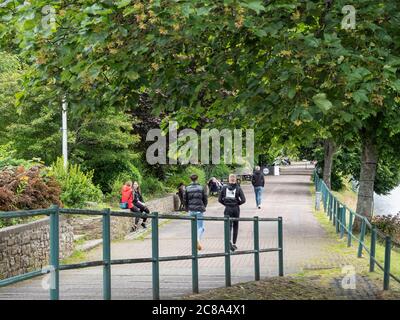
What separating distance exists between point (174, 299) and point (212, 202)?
2834cm

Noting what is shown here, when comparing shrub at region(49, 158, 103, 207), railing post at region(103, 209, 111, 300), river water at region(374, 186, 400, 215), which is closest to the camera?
railing post at region(103, 209, 111, 300)

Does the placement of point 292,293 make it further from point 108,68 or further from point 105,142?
point 105,142

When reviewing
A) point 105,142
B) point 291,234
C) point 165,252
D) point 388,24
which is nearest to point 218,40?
point 388,24

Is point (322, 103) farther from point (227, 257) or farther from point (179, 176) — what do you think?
point (179, 176)

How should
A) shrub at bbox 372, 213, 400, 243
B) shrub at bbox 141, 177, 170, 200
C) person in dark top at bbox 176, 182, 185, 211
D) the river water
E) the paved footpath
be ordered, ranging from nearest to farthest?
the paved footpath, shrub at bbox 372, 213, 400, 243, person in dark top at bbox 176, 182, 185, 211, shrub at bbox 141, 177, 170, 200, the river water

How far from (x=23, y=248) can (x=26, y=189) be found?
2400mm

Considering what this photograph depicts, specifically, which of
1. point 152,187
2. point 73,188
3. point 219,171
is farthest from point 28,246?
point 219,171

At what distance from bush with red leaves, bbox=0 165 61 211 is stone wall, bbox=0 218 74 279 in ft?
2.29

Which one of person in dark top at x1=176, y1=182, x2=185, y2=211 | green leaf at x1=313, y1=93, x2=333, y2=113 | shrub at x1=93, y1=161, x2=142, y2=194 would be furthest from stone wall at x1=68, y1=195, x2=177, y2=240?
green leaf at x1=313, y1=93, x2=333, y2=113

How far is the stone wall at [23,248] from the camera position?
11539mm

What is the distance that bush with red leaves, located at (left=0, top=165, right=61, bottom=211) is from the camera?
43.8ft

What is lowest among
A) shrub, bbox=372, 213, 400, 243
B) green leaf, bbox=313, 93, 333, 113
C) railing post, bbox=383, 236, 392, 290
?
shrub, bbox=372, 213, 400, 243

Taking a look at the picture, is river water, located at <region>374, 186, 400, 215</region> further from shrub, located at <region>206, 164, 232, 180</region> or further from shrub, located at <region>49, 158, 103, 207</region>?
shrub, located at <region>49, 158, 103, 207</region>

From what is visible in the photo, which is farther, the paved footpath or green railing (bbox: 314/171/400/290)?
green railing (bbox: 314/171/400/290)
